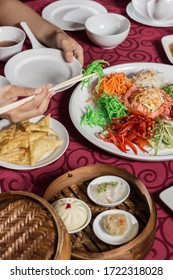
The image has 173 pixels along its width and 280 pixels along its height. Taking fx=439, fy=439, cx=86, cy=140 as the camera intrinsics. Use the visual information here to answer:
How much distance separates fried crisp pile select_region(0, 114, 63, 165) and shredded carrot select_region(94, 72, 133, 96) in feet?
1.13

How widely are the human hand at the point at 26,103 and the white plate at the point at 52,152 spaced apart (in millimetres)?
80

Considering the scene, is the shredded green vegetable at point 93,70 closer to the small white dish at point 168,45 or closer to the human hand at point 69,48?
the human hand at point 69,48

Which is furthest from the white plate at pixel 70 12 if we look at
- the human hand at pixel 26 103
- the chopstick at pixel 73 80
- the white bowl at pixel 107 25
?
the human hand at pixel 26 103

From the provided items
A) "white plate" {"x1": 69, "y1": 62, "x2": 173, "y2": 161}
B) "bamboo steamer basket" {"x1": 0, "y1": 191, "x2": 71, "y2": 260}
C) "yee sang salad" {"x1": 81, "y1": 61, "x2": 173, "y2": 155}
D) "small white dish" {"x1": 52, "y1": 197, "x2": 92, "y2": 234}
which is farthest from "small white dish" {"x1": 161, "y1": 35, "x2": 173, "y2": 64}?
"bamboo steamer basket" {"x1": 0, "y1": 191, "x2": 71, "y2": 260}

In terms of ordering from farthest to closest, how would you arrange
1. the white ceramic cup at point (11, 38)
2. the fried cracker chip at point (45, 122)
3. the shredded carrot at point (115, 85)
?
the white ceramic cup at point (11, 38) < the shredded carrot at point (115, 85) < the fried cracker chip at point (45, 122)

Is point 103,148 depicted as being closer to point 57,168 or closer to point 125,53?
point 57,168

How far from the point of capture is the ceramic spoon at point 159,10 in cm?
256

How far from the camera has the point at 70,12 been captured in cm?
266

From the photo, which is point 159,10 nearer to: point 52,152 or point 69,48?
point 69,48

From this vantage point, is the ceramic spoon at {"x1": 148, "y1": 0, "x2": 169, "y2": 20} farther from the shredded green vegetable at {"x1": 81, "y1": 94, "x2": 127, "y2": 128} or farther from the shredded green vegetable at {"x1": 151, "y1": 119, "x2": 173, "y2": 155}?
the shredded green vegetable at {"x1": 151, "y1": 119, "x2": 173, "y2": 155}

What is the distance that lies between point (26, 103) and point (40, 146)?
20 centimetres

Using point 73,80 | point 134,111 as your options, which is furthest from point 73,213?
point 73,80

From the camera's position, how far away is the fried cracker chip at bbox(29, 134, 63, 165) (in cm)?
170
